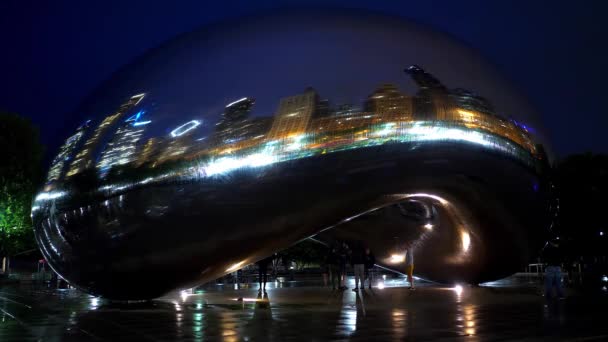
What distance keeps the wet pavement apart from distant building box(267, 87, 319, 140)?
2836mm

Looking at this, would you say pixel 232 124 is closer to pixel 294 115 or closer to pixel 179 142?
pixel 179 142

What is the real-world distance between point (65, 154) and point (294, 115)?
3.85 m

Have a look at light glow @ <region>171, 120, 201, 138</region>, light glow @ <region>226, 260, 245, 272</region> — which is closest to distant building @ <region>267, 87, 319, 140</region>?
light glow @ <region>171, 120, 201, 138</region>

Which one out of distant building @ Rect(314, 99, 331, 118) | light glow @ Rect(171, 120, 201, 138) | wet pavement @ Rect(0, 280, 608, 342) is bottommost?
wet pavement @ Rect(0, 280, 608, 342)

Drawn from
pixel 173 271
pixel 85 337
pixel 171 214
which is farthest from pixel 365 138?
pixel 85 337

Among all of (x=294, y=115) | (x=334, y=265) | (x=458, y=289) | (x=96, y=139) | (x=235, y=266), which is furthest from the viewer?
(x=334, y=265)

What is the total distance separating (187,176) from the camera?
372 inches

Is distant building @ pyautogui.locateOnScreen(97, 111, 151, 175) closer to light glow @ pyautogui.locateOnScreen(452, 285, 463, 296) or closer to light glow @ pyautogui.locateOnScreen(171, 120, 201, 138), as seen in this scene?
light glow @ pyautogui.locateOnScreen(171, 120, 201, 138)

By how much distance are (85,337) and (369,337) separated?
354 cm

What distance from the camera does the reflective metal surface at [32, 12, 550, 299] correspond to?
9539mm

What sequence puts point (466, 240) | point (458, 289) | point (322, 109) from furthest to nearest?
point (458, 289) < point (466, 240) < point (322, 109)

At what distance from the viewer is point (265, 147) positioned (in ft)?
31.2

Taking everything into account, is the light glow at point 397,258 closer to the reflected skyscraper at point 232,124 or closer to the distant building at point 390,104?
Result: the distant building at point 390,104

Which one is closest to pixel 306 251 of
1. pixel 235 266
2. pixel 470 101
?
pixel 235 266
